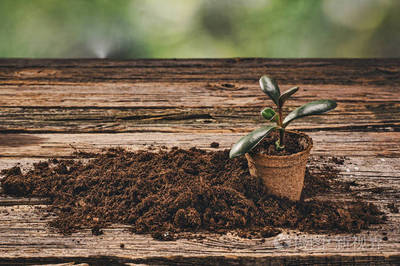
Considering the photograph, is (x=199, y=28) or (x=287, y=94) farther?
(x=199, y=28)

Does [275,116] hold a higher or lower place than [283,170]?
higher

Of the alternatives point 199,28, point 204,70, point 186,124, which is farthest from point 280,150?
point 199,28

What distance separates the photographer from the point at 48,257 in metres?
1.05

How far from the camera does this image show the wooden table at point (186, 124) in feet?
3.48

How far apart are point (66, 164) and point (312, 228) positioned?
93 cm

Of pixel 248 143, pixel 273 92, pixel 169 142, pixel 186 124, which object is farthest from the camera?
pixel 186 124

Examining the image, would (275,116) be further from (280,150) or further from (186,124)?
(186,124)

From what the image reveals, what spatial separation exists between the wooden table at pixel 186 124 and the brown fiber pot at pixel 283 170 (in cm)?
14

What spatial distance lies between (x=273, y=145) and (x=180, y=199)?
13.4 inches

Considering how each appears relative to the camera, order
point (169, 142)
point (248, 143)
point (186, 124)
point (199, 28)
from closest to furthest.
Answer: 1. point (248, 143)
2. point (169, 142)
3. point (186, 124)
4. point (199, 28)

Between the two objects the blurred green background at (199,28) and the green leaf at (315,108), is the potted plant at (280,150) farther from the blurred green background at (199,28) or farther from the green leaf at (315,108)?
the blurred green background at (199,28)

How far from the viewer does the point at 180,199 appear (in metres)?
1.16

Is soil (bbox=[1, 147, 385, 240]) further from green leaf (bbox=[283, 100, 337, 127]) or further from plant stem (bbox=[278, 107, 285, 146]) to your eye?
green leaf (bbox=[283, 100, 337, 127])

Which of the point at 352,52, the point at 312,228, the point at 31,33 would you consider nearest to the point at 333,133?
the point at 312,228
